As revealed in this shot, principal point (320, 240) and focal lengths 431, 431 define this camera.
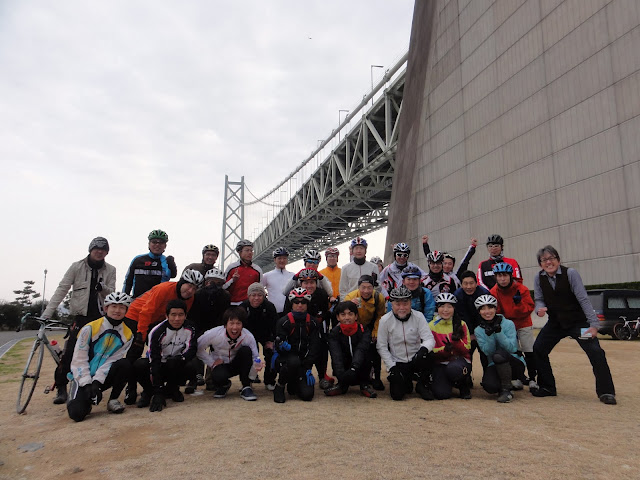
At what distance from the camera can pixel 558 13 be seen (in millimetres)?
14547

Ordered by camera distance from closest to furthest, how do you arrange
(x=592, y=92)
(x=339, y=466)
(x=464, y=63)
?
(x=339, y=466), (x=592, y=92), (x=464, y=63)

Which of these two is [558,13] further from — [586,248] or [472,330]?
[472,330]

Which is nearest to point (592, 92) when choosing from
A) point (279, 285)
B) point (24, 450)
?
point (279, 285)

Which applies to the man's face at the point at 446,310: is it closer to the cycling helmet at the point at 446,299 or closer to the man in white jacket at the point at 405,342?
the cycling helmet at the point at 446,299

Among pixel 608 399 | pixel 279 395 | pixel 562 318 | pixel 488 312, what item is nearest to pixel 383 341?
pixel 488 312

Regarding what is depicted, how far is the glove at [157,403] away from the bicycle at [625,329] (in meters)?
11.8

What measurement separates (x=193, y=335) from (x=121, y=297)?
936 millimetres

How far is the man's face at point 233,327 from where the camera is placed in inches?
206

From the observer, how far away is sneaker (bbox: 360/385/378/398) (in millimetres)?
5199

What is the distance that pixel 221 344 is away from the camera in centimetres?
536

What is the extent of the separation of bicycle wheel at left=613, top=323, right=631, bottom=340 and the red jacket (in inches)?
319

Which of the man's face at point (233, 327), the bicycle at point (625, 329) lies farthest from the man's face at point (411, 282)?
the bicycle at point (625, 329)

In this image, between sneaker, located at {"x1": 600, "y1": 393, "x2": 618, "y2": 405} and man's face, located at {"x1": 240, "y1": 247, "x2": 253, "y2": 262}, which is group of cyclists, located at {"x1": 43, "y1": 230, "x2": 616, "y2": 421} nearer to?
sneaker, located at {"x1": 600, "y1": 393, "x2": 618, "y2": 405}

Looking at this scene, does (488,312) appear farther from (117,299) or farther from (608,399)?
(117,299)
